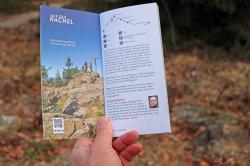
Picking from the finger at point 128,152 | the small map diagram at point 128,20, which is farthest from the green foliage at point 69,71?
the finger at point 128,152

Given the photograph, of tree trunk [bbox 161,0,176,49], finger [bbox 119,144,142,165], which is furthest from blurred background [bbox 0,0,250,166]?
finger [bbox 119,144,142,165]

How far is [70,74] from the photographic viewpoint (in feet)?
5.59

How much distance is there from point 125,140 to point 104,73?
0.80 ft

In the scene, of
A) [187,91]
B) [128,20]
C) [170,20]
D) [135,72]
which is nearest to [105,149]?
[135,72]

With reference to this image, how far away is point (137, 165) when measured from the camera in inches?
180

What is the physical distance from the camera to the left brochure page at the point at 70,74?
1.67 metres

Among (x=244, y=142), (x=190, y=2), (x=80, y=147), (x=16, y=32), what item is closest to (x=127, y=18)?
(x=80, y=147)

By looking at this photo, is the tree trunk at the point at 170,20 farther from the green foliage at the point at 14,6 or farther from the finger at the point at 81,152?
the finger at the point at 81,152

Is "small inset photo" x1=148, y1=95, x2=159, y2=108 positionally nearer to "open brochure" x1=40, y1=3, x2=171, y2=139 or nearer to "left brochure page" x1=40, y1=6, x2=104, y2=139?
"open brochure" x1=40, y1=3, x2=171, y2=139

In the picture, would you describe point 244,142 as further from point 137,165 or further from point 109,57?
point 109,57

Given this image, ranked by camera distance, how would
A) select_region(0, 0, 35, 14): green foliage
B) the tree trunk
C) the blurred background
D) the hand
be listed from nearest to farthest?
1. the hand
2. the blurred background
3. the tree trunk
4. select_region(0, 0, 35, 14): green foliage

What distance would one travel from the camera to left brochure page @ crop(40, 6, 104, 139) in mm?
1665

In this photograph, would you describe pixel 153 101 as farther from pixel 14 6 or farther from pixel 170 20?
pixel 14 6

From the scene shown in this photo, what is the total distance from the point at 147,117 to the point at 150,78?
0.13 metres
